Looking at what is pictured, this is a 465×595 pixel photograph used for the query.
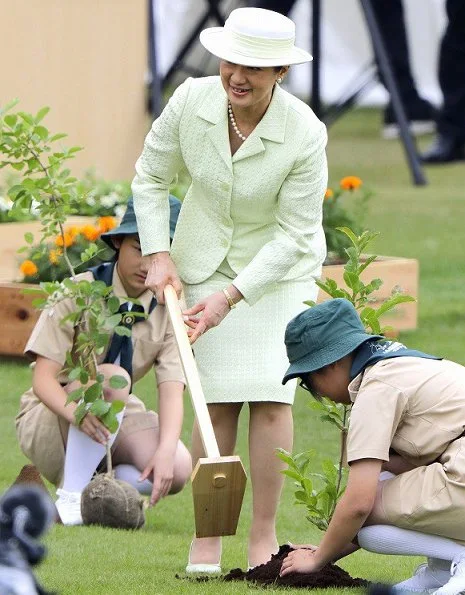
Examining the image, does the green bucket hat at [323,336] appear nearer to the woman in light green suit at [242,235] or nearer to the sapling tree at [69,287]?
the woman in light green suit at [242,235]

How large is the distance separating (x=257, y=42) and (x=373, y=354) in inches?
39.9

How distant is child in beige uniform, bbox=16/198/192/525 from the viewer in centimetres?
524

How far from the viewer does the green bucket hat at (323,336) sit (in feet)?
13.0

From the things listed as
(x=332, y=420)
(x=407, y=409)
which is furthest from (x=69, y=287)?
(x=407, y=409)

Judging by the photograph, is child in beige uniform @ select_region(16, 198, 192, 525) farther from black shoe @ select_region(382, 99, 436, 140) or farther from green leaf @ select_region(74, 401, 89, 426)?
black shoe @ select_region(382, 99, 436, 140)

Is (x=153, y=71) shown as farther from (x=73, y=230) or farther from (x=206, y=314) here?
(x=206, y=314)

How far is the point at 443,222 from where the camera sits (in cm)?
1286

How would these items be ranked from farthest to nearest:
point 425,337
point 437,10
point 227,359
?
point 437,10
point 425,337
point 227,359

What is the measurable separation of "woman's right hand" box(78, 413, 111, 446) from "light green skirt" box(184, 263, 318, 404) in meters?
0.64

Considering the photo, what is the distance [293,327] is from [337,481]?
2.03ft

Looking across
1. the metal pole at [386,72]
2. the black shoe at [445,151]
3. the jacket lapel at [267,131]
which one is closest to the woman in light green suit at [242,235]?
the jacket lapel at [267,131]

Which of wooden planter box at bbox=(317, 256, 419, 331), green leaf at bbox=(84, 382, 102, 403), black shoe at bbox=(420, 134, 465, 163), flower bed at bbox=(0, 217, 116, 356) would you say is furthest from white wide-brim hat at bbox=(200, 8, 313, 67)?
black shoe at bbox=(420, 134, 465, 163)

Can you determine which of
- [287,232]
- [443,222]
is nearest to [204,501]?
[287,232]

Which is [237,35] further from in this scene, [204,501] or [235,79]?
[204,501]
